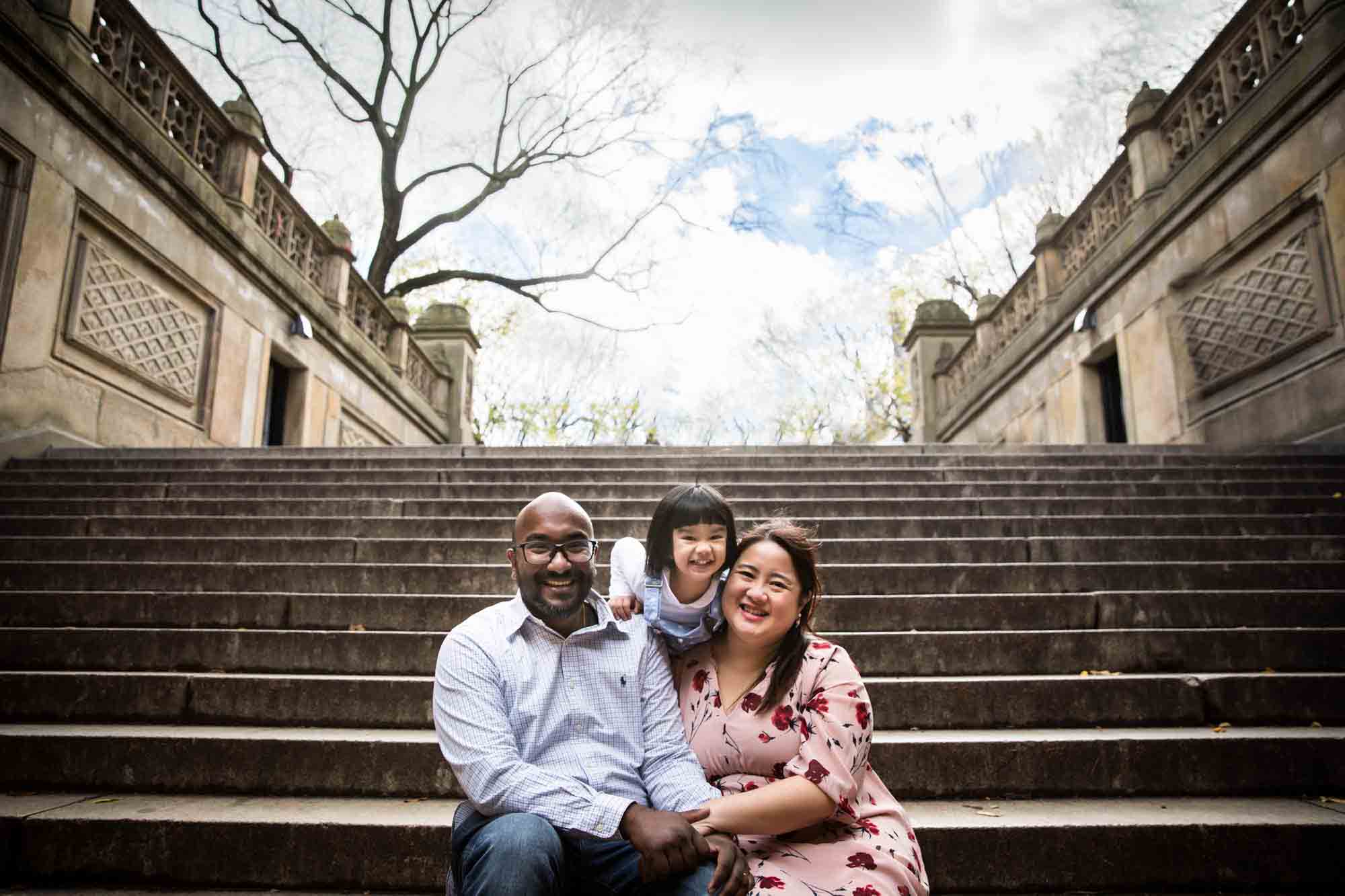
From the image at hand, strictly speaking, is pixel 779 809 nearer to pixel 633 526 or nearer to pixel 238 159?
pixel 633 526

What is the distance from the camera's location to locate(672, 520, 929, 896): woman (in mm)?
1757

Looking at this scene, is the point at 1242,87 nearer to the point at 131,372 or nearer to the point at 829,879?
the point at 829,879

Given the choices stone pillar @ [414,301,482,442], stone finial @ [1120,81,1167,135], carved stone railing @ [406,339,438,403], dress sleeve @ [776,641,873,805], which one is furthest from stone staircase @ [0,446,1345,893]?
stone pillar @ [414,301,482,442]

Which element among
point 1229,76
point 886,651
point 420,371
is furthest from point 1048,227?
point 420,371

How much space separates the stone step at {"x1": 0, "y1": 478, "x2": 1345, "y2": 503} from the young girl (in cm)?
321

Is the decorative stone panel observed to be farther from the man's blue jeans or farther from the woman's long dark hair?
the woman's long dark hair

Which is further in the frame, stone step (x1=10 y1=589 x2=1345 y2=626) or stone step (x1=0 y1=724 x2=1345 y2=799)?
stone step (x1=10 y1=589 x2=1345 y2=626)

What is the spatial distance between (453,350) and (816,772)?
17.0 meters

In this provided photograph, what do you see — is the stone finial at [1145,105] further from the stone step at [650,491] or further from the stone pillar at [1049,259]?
the stone step at [650,491]

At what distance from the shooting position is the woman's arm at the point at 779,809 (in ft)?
5.76

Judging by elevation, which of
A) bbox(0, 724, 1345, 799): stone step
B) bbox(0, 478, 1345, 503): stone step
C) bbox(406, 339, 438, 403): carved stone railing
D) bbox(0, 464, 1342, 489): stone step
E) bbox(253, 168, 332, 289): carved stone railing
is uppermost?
bbox(253, 168, 332, 289): carved stone railing

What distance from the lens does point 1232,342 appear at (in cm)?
810

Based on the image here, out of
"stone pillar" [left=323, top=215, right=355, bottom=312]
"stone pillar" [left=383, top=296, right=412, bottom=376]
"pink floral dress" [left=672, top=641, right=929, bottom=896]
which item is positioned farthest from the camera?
"stone pillar" [left=383, top=296, right=412, bottom=376]

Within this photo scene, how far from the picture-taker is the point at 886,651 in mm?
3494
